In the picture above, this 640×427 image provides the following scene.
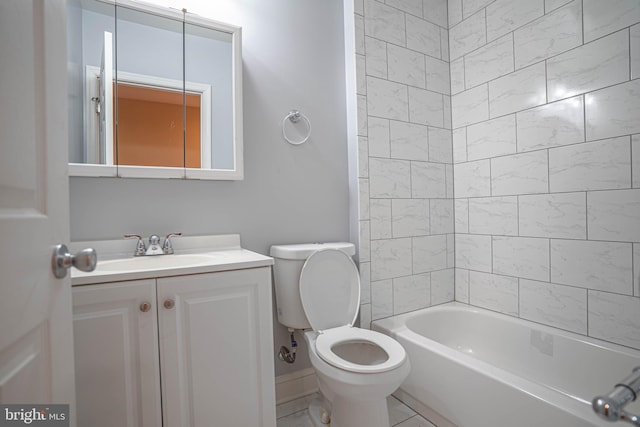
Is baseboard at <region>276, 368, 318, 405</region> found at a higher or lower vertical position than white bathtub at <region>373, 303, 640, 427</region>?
lower

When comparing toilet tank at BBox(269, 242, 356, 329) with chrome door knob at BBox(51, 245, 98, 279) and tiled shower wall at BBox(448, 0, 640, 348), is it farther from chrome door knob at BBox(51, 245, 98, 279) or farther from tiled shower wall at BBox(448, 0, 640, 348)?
tiled shower wall at BBox(448, 0, 640, 348)

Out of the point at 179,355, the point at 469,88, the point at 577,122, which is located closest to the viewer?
the point at 179,355

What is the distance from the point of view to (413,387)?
5.32 feet

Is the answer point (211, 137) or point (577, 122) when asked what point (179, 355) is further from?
point (577, 122)

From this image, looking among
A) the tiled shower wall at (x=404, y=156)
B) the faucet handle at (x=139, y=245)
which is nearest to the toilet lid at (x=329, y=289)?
the tiled shower wall at (x=404, y=156)

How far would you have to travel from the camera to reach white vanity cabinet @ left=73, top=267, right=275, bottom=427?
986 millimetres

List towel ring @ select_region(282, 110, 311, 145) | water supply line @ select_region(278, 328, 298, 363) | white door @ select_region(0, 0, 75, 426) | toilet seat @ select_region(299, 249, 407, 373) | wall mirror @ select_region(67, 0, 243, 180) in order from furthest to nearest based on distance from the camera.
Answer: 1. towel ring @ select_region(282, 110, 311, 145)
2. water supply line @ select_region(278, 328, 298, 363)
3. toilet seat @ select_region(299, 249, 407, 373)
4. wall mirror @ select_region(67, 0, 243, 180)
5. white door @ select_region(0, 0, 75, 426)

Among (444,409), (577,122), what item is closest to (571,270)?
(577,122)

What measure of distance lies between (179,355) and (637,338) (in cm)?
201

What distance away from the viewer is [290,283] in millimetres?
1614

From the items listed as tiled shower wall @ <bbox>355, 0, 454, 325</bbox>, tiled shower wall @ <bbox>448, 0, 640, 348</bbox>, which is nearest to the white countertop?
tiled shower wall @ <bbox>355, 0, 454, 325</bbox>

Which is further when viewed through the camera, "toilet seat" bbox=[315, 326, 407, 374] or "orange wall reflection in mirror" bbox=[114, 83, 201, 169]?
"orange wall reflection in mirror" bbox=[114, 83, 201, 169]

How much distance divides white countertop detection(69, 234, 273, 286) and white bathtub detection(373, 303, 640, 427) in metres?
0.98

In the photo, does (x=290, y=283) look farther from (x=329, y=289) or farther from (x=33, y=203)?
(x=33, y=203)
